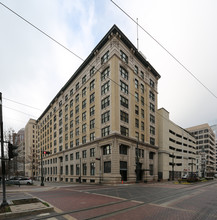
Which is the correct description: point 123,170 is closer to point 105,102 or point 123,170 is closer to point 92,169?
point 92,169

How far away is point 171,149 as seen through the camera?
5662cm

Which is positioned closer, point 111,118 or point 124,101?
point 111,118

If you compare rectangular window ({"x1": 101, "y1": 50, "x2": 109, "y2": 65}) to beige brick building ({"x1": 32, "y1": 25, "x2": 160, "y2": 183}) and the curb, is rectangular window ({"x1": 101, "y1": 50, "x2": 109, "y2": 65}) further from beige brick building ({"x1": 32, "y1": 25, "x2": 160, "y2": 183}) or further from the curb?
the curb

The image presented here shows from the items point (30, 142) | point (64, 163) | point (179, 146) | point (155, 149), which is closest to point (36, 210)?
point (155, 149)

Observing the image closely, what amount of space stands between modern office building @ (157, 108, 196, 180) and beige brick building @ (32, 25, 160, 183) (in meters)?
4.77

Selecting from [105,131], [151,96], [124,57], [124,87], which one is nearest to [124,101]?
[124,87]

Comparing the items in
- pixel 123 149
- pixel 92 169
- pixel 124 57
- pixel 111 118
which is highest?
pixel 124 57

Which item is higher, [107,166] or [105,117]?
[105,117]

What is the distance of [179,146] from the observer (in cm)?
6381

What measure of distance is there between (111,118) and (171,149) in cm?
3322

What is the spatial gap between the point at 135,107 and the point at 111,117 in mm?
9181

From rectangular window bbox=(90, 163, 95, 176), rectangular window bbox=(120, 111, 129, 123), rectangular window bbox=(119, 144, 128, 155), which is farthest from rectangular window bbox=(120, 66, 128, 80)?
rectangular window bbox=(90, 163, 95, 176)

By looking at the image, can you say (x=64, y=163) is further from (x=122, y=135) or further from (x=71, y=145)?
(x=122, y=135)

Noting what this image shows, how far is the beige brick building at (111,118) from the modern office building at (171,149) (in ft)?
15.7
